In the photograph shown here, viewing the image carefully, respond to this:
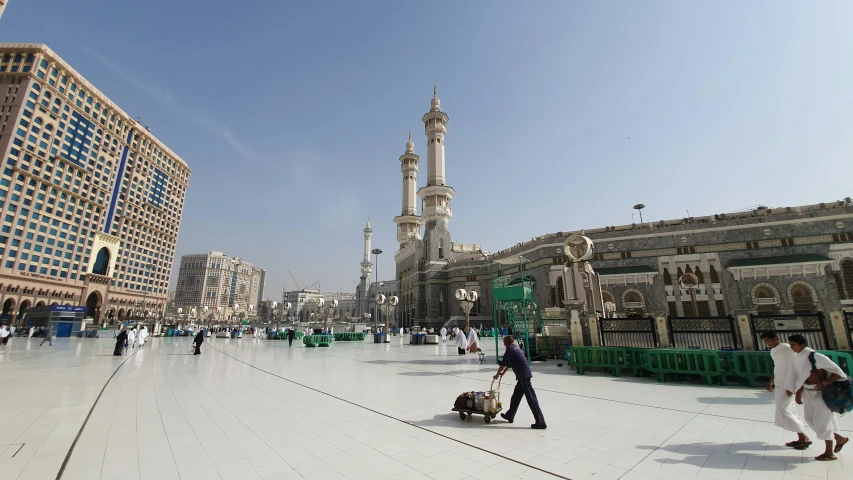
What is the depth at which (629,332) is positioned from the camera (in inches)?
446

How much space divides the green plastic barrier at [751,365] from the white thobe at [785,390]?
4.80 m

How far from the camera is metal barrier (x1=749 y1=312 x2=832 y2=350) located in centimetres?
848

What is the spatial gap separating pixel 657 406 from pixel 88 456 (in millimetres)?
8797

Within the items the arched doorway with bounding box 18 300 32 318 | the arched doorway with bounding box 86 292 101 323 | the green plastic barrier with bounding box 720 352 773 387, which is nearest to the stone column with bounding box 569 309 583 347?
the green plastic barrier with bounding box 720 352 773 387

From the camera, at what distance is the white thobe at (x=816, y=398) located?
3.94 meters

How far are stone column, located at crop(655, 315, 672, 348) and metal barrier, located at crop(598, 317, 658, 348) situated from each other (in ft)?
0.59

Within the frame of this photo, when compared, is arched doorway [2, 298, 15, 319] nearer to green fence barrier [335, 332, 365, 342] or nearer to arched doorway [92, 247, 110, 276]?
arched doorway [92, 247, 110, 276]

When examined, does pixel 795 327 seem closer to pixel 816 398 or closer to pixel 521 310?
pixel 816 398

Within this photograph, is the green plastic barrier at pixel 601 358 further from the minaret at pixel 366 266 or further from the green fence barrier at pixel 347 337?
the minaret at pixel 366 266

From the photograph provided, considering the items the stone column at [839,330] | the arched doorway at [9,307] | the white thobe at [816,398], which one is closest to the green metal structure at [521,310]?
the stone column at [839,330]

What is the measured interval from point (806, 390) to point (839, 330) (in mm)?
6502

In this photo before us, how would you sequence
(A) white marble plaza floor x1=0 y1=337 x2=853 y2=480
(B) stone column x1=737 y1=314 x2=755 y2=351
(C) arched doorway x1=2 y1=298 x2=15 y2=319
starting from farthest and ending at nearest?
(C) arched doorway x1=2 y1=298 x2=15 y2=319 → (B) stone column x1=737 y1=314 x2=755 y2=351 → (A) white marble plaza floor x1=0 y1=337 x2=853 y2=480

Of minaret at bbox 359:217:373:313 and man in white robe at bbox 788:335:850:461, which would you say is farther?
minaret at bbox 359:217:373:313

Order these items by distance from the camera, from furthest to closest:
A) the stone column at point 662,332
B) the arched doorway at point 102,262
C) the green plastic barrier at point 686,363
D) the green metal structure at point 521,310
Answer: the arched doorway at point 102,262 → the green metal structure at point 521,310 → the stone column at point 662,332 → the green plastic barrier at point 686,363
